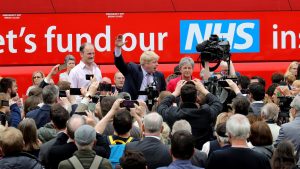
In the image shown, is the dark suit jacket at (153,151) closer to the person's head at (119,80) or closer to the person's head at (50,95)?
the person's head at (50,95)

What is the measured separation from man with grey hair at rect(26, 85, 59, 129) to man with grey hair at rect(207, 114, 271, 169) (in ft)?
10.2

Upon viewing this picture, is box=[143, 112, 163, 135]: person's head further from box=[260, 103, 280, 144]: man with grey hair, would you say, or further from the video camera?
the video camera

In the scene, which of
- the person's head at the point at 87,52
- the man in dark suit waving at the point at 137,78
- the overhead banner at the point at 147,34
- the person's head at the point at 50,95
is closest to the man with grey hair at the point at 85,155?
the person's head at the point at 50,95

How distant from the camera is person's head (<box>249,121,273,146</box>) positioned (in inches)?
408

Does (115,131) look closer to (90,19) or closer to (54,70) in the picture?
(54,70)

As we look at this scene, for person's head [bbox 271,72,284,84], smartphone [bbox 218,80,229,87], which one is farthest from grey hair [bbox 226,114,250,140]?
person's head [bbox 271,72,284,84]

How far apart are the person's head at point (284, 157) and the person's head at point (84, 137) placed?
1720mm

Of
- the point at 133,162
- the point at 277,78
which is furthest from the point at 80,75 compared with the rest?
the point at 133,162

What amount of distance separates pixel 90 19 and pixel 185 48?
1.71 m

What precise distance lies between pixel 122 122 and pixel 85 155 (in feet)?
3.28

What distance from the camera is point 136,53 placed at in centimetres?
1758

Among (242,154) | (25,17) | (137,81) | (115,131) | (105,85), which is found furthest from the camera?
(25,17)

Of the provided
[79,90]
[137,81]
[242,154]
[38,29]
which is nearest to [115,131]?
[242,154]

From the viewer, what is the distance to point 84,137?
9328 millimetres
